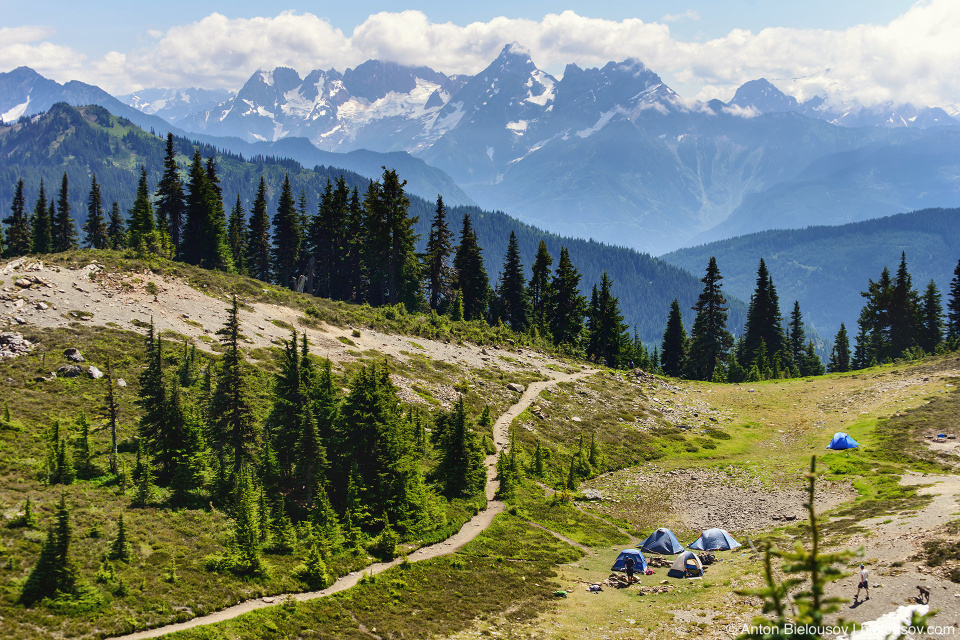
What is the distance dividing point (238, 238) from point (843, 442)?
3771 inches

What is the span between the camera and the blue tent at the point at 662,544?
33.6 meters

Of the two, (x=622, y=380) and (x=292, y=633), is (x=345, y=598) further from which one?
(x=622, y=380)

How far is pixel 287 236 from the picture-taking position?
9650 cm

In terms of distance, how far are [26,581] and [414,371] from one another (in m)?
40.2

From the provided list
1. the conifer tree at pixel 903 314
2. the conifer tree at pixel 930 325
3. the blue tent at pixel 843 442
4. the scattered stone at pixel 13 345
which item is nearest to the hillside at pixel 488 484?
the scattered stone at pixel 13 345

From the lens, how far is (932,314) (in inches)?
4058

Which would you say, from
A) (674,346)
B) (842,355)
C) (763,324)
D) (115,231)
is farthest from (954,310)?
(115,231)

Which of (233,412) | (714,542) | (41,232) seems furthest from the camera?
(41,232)

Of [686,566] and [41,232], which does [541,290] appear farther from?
[41,232]

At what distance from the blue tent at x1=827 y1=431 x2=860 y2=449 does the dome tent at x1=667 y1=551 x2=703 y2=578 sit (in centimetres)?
2626

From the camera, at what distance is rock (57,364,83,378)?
126 ft

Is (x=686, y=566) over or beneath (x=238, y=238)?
beneath

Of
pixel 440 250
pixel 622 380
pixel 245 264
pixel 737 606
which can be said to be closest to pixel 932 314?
pixel 622 380

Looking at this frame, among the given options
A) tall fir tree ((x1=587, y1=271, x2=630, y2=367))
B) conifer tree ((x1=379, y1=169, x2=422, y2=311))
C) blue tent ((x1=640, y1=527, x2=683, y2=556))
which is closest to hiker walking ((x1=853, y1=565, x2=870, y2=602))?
blue tent ((x1=640, y1=527, x2=683, y2=556))
